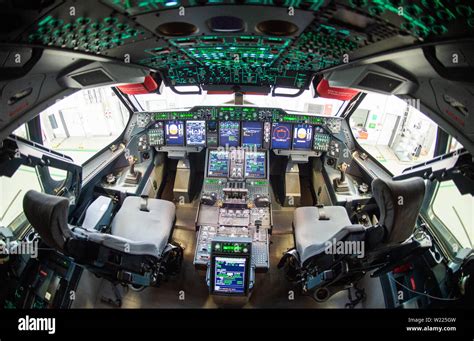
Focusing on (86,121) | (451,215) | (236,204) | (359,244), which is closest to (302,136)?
(236,204)

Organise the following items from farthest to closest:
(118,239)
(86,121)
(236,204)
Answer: (86,121)
(236,204)
(118,239)

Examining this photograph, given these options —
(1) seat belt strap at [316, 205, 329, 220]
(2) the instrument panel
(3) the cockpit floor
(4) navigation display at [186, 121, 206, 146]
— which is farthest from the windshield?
(3) the cockpit floor

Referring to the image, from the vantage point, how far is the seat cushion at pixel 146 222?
2826 millimetres

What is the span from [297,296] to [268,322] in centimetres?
149

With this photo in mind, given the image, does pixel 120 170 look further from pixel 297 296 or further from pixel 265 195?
pixel 297 296

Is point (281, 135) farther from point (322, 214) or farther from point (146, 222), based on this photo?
point (146, 222)

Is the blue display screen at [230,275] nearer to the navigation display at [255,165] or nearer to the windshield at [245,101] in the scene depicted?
the navigation display at [255,165]

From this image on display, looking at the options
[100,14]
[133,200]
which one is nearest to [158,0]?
[100,14]

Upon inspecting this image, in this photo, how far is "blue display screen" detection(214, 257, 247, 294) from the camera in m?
2.38

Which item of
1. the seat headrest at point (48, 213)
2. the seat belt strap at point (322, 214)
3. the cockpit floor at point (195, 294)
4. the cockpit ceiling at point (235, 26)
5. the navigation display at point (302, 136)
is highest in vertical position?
the cockpit ceiling at point (235, 26)

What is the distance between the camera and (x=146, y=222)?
9.82 feet

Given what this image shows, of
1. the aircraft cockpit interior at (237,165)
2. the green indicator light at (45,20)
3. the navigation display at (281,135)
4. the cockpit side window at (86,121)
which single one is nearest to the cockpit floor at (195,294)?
the aircraft cockpit interior at (237,165)

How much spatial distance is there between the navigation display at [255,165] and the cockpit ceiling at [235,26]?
1.97m

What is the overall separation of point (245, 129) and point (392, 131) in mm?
3525
